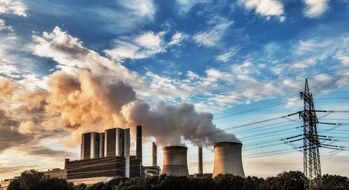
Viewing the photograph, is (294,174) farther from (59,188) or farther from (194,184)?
(59,188)

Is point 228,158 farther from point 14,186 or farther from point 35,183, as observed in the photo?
point 14,186

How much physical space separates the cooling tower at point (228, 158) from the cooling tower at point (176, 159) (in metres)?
28.4

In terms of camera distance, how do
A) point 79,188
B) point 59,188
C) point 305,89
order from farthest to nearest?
1. point 79,188
2. point 59,188
3. point 305,89

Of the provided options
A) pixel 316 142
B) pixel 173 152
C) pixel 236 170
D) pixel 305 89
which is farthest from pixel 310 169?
pixel 173 152

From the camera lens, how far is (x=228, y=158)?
143250 millimetres

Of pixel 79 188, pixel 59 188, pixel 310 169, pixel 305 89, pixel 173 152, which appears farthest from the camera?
pixel 173 152

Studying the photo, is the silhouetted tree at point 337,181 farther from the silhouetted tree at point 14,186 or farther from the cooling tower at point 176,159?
the silhouetted tree at point 14,186

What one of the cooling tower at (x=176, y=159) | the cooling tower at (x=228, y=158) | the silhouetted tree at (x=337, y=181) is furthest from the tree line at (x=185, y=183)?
the cooling tower at (x=176, y=159)

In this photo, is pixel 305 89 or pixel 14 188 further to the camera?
pixel 14 188

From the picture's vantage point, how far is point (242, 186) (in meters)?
127

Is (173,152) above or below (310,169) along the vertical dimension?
above

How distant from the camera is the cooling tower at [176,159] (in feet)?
561

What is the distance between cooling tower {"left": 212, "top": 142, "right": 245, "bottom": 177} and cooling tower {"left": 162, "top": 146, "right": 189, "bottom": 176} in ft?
93.3

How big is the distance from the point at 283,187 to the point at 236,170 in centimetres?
1977
